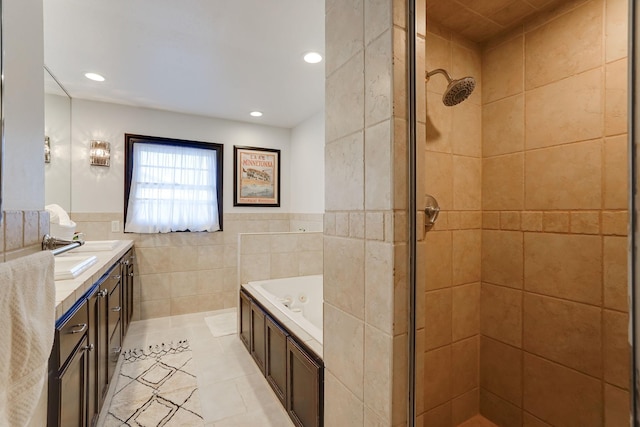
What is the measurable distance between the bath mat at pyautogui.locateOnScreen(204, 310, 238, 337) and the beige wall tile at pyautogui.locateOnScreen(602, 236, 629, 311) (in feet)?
9.77

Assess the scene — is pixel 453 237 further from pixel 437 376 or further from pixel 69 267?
pixel 69 267

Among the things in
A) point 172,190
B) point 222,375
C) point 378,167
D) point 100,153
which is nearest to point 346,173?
point 378,167

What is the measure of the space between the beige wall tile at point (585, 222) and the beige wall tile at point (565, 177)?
0.03 metres

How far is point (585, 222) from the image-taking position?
1.05m

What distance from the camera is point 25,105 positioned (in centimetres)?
104

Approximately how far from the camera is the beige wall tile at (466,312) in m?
1.37

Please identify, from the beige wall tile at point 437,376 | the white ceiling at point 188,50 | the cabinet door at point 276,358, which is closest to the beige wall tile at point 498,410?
the beige wall tile at point 437,376

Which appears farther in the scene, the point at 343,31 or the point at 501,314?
the point at 501,314

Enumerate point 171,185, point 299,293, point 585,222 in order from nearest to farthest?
point 585,222 → point 299,293 → point 171,185

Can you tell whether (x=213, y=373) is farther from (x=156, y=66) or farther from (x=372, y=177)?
(x=156, y=66)

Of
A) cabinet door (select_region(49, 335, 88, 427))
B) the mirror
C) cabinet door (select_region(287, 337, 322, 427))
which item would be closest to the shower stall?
cabinet door (select_region(287, 337, 322, 427))

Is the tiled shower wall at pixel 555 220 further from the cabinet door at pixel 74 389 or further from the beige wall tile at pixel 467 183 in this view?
the cabinet door at pixel 74 389

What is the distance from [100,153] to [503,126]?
3.80 meters

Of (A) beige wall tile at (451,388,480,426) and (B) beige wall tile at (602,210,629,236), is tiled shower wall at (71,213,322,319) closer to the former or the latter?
(A) beige wall tile at (451,388,480,426)
